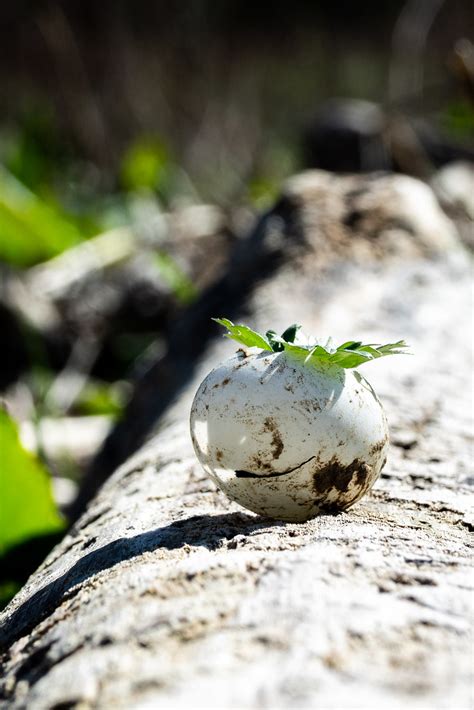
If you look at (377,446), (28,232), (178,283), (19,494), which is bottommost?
(178,283)

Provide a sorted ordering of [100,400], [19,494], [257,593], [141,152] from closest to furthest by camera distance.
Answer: [257,593], [19,494], [100,400], [141,152]

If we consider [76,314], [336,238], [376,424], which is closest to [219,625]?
[376,424]

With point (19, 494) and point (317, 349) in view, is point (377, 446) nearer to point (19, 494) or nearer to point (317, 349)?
point (317, 349)

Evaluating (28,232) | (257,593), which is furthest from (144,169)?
(257,593)

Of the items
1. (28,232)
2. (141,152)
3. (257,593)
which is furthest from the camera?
(141,152)

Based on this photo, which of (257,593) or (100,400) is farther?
(100,400)

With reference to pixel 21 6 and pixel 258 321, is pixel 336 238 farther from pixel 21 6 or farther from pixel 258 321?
pixel 21 6

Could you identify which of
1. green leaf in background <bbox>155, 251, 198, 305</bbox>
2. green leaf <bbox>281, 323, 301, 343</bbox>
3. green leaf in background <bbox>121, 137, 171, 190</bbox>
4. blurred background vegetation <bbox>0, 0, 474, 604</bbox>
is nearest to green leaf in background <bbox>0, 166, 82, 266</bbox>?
blurred background vegetation <bbox>0, 0, 474, 604</bbox>

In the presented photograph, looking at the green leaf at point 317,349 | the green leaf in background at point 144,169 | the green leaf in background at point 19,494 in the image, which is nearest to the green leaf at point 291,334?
the green leaf at point 317,349
